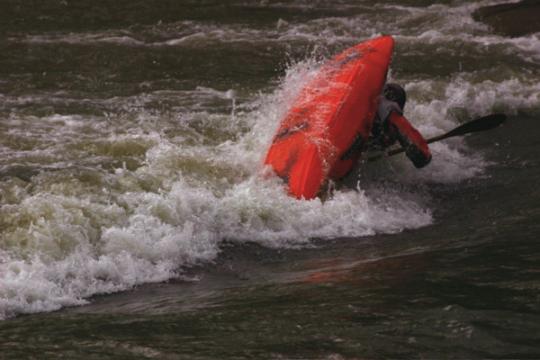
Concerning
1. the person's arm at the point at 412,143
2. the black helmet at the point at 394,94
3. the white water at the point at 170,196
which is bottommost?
the white water at the point at 170,196

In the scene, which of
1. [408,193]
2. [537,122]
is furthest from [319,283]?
[537,122]

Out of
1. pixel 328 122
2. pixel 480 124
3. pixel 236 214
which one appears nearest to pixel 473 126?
pixel 480 124

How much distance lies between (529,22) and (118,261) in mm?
9671

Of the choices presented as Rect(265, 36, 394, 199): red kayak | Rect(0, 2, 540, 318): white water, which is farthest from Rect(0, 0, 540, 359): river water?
Rect(265, 36, 394, 199): red kayak

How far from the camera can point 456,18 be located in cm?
1458

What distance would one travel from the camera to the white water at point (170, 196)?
5844 mm

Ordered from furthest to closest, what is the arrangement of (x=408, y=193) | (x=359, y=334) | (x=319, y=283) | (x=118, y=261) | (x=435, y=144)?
(x=435, y=144) < (x=408, y=193) < (x=118, y=261) < (x=319, y=283) < (x=359, y=334)

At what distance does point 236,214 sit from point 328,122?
131 centimetres

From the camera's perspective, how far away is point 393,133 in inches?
310

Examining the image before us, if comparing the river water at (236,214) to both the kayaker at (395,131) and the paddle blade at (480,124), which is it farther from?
the paddle blade at (480,124)

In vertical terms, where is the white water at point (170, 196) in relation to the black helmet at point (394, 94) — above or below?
below

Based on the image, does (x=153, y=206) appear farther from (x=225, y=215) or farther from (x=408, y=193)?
(x=408, y=193)

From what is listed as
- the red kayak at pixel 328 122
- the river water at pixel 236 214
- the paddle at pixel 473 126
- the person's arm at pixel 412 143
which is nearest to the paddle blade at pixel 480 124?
the paddle at pixel 473 126

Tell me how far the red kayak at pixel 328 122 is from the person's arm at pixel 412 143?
0.25m
